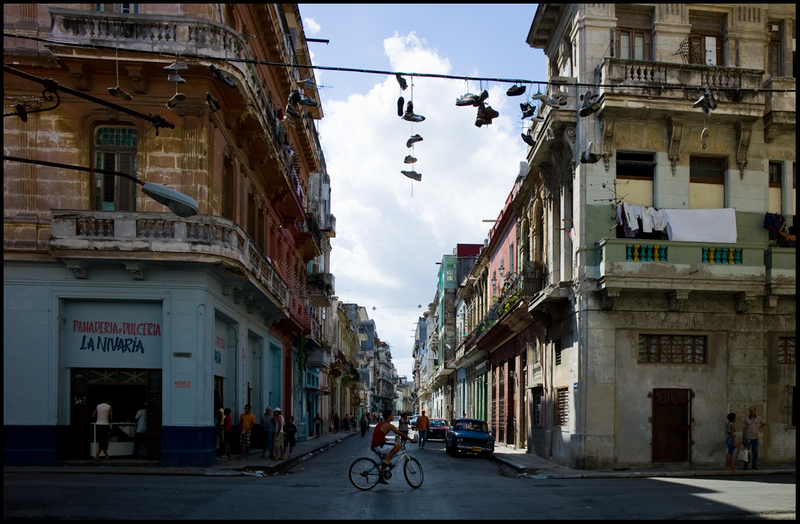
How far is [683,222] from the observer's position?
22203 millimetres

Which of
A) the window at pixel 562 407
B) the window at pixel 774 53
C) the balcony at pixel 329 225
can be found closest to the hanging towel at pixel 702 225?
the window at pixel 774 53

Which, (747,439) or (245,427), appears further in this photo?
(245,427)

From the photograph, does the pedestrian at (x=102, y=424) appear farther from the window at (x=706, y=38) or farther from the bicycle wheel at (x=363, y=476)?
the window at (x=706, y=38)

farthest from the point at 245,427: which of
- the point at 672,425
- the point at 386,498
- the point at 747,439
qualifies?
the point at 747,439

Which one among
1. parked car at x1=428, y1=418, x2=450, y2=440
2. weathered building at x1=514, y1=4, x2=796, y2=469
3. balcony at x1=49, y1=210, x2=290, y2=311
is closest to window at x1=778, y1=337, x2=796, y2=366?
weathered building at x1=514, y1=4, x2=796, y2=469

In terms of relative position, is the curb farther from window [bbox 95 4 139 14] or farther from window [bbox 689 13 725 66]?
window [bbox 95 4 139 14]

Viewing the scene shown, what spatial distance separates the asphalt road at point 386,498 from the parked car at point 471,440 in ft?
29.9

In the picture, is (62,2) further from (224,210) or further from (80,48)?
(224,210)

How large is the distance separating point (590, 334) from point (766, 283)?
16.2 feet

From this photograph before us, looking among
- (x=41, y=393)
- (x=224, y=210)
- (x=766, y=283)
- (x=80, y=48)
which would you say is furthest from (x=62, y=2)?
(x=766, y=283)

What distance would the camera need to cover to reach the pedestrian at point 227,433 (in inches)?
886

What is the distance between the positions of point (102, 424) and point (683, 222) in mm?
16089

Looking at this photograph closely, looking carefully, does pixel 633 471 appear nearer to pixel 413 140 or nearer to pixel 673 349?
pixel 673 349

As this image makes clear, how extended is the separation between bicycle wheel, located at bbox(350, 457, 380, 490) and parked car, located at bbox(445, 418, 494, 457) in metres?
12.8
